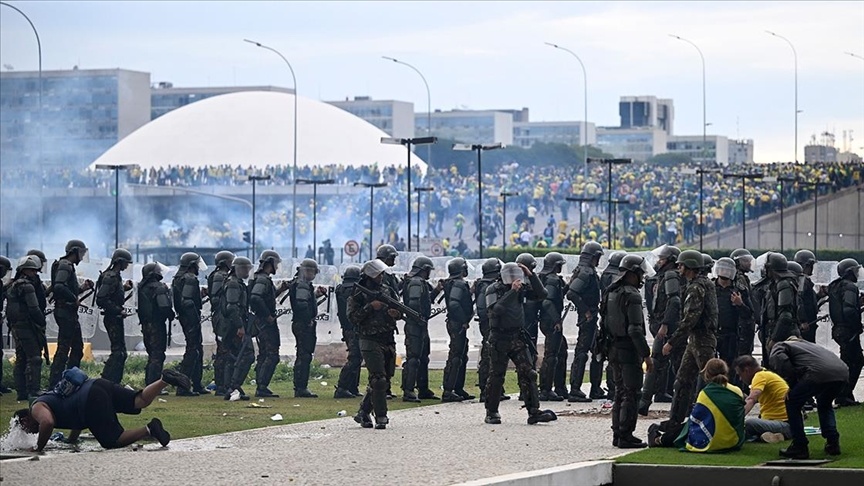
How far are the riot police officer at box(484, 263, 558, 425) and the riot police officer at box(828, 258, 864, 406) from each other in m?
4.15

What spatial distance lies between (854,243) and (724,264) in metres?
50.4

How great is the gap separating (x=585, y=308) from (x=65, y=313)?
21.8 ft

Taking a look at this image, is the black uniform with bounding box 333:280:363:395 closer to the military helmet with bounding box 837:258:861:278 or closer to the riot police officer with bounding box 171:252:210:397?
the riot police officer with bounding box 171:252:210:397

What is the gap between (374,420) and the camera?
59.0 ft

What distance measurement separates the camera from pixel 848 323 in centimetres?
1991

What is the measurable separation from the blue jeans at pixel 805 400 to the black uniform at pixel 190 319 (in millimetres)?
10344

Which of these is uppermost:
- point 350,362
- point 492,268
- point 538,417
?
point 492,268

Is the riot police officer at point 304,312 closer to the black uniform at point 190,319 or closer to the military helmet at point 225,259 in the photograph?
the military helmet at point 225,259

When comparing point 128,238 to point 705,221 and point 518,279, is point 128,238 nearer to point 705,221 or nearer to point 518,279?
point 705,221

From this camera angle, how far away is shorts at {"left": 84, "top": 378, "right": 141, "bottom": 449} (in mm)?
14781

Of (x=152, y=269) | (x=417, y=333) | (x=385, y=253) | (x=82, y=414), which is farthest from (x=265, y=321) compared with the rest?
(x=82, y=414)

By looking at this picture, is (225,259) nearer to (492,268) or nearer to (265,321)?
(265,321)

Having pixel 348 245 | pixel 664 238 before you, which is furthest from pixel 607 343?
pixel 664 238

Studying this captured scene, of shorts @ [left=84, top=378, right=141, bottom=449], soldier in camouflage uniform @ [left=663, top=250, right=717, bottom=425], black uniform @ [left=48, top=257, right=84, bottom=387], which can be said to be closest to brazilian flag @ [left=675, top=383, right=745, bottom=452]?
soldier in camouflage uniform @ [left=663, top=250, right=717, bottom=425]
